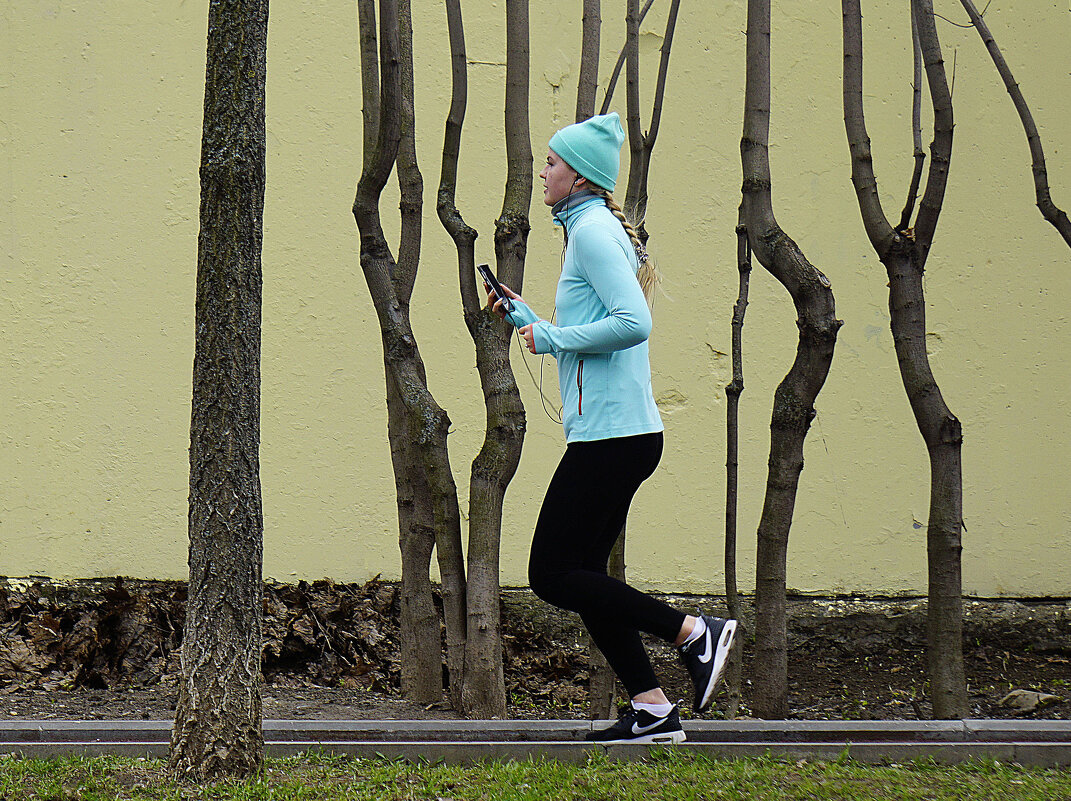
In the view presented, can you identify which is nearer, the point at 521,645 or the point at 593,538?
the point at 593,538

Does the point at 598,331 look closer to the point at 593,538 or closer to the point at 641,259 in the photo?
the point at 641,259

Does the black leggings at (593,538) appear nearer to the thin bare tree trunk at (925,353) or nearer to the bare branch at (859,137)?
the thin bare tree trunk at (925,353)

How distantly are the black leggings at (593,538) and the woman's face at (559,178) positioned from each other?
75 centimetres

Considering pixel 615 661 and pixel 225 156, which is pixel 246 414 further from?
pixel 615 661

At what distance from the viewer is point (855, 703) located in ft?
14.0

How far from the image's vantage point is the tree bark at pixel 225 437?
109 inches

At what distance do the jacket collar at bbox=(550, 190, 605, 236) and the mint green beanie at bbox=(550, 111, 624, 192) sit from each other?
0.05m

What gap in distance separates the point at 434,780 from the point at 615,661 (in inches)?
25.1

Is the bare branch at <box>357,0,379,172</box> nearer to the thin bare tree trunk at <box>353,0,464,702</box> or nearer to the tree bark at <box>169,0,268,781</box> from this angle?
the thin bare tree trunk at <box>353,0,464,702</box>

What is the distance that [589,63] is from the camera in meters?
3.78

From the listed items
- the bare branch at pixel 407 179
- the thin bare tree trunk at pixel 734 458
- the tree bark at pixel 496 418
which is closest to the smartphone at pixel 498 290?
the tree bark at pixel 496 418

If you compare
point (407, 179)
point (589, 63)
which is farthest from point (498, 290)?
point (589, 63)

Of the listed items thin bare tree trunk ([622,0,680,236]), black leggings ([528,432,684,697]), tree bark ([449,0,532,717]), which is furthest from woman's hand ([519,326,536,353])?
thin bare tree trunk ([622,0,680,236])

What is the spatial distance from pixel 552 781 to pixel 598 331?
1197 mm
